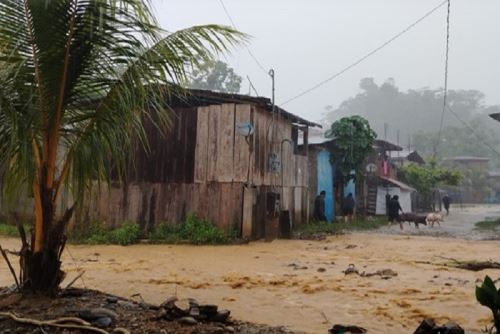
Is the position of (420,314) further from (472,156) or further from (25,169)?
(472,156)

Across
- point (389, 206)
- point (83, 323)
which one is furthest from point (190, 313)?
point (389, 206)

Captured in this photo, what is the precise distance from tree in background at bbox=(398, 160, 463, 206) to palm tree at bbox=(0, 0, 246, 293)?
2740 centimetres

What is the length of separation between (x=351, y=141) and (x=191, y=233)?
10667 mm

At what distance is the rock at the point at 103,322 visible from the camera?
4184 millimetres

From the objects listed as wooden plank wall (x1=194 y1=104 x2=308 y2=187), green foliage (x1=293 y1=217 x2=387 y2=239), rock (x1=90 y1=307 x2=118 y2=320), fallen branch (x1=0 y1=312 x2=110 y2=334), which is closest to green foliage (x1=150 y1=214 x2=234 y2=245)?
wooden plank wall (x1=194 y1=104 x2=308 y2=187)

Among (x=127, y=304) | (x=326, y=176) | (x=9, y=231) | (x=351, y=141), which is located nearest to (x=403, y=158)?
(x=351, y=141)

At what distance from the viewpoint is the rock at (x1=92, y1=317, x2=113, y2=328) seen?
13.7ft

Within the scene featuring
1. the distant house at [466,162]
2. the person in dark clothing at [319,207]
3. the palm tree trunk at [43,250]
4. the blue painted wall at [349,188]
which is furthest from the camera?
the distant house at [466,162]

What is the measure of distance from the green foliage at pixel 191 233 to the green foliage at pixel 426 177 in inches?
833

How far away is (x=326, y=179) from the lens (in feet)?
68.6

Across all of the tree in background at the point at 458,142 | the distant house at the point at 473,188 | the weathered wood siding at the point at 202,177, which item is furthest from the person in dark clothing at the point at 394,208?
the tree in background at the point at 458,142

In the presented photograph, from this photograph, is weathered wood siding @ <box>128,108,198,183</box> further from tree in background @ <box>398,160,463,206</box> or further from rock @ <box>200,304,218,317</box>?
tree in background @ <box>398,160,463,206</box>

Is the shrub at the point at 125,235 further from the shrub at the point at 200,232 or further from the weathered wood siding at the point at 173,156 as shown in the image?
the weathered wood siding at the point at 173,156

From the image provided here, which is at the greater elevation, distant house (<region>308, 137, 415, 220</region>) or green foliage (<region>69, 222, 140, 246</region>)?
distant house (<region>308, 137, 415, 220</region>)
